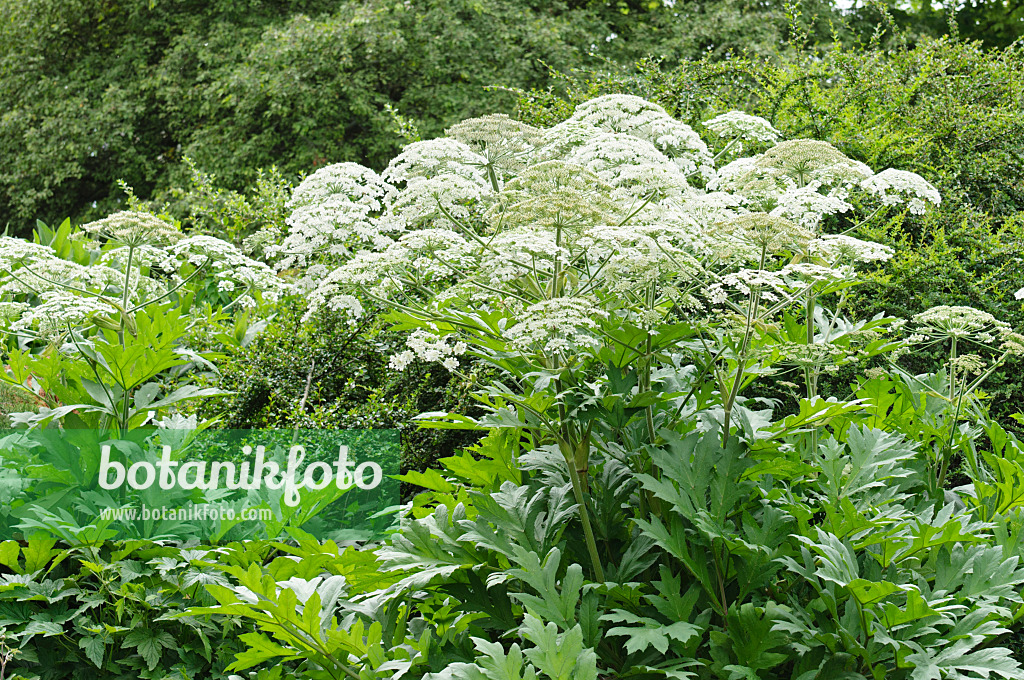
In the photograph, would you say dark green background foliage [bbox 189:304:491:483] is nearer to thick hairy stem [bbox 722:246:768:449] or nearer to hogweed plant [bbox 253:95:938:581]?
hogweed plant [bbox 253:95:938:581]

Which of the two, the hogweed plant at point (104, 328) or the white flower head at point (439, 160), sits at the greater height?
the white flower head at point (439, 160)

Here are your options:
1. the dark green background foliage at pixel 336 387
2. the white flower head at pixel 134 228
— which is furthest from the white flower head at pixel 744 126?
the white flower head at pixel 134 228

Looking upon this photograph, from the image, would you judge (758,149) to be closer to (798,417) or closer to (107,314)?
(798,417)

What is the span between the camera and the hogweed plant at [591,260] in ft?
7.25

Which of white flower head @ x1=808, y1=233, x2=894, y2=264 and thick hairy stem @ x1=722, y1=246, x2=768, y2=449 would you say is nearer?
thick hairy stem @ x1=722, y1=246, x2=768, y2=449

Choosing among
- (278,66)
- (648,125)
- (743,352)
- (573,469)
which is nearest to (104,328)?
(573,469)

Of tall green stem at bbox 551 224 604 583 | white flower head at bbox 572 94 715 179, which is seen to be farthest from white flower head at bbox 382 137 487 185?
tall green stem at bbox 551 224 604 583

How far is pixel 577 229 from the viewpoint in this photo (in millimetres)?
2434

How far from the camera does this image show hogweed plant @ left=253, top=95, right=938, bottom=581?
2209 millimetres

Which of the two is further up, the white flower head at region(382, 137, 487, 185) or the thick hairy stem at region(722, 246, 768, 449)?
the white flower head at region(382, 137, 487, 185)

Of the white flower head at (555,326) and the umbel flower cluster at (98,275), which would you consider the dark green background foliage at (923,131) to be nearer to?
the white flower head at (555,326)

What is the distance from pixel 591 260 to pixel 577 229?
0.27 metres

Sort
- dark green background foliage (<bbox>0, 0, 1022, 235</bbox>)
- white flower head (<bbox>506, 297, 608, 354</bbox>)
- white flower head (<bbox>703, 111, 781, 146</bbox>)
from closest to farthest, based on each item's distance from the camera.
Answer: white flower head (<bbox>506, 297, 608, 354</bbox>) < white flower head (<bbox>703, 111, 781, 146</bbox>) < dark green background foliage (<bbox>0, 0, 1022, 235</bbox>)

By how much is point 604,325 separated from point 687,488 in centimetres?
49
